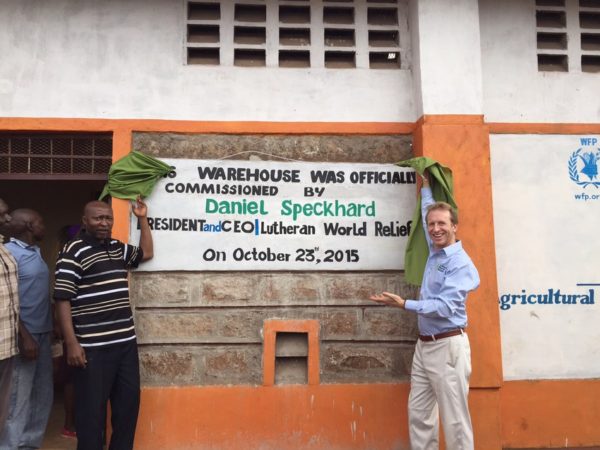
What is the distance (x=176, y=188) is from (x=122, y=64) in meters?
1.11

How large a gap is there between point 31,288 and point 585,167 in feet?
14.7

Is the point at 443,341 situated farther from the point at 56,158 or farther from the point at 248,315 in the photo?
the point at 56,158

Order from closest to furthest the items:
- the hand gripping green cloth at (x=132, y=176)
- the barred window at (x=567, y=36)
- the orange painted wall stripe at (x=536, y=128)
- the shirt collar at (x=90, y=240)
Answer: the shirt collar at (x=90, y=240) → the hand gripping green cloth at (x=132, y=176) → the orange painted wall stripe at (x=536, y=128) → the barred window at (x=567, y=36)

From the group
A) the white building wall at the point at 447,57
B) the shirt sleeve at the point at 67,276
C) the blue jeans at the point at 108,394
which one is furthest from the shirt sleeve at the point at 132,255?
the white building wall at the point at 447,57

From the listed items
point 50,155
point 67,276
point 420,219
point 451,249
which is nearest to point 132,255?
point 67,276

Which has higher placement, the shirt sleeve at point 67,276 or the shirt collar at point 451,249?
the shirt collar at point 451,249

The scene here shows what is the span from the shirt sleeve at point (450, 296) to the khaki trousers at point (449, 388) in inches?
8.3

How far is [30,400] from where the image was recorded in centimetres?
419

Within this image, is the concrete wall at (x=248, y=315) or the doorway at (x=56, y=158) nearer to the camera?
the concrete wall at (x=248, y=315)

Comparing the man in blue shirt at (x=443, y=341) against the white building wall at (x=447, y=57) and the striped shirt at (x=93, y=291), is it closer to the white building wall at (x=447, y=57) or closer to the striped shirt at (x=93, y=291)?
the white building wall at (x=447, y=57)

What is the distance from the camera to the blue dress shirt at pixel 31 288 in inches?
160

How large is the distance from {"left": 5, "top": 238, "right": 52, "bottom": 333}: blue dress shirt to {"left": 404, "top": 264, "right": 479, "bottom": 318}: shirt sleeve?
2.63 meters

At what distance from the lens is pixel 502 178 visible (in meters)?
4.67

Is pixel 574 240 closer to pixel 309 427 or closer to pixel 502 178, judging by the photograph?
pixel 502 178
